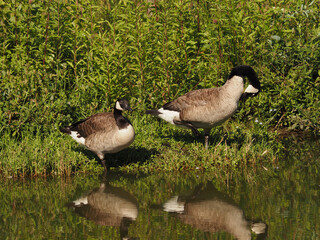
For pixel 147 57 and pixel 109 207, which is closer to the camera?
pixel 109 207

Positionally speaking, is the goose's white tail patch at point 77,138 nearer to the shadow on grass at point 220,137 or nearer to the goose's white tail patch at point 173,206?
the shadow on grass at point 220,137

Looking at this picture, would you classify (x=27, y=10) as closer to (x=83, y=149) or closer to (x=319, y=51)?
(x=83, y=149)

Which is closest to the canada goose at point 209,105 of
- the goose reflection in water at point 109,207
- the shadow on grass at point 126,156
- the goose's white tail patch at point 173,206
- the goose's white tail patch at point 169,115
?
the goose's white tail patch at point 169,115

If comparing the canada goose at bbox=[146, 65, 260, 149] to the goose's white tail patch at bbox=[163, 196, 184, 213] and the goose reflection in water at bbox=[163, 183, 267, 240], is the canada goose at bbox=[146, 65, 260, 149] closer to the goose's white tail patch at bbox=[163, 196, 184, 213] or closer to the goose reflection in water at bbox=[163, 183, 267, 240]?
the goose reflection in water at bbox=[163, 183, 267, 240]

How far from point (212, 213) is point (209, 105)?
328cm

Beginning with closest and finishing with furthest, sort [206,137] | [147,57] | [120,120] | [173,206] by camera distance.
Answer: [173,206] < [120,120] < [206,137] < [147,57]

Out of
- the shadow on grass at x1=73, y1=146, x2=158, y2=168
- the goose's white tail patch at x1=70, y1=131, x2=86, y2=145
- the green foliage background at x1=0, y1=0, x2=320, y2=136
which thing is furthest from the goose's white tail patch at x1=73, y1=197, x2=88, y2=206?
the green foliage background at x1=0, y1=0, x2=320, y2=136

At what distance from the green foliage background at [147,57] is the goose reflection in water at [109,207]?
273 cm

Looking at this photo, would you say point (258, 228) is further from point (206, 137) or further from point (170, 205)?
point (206, 137)

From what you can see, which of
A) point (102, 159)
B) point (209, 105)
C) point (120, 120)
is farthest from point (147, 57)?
point (102, 159)

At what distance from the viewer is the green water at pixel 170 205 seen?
6.89 metres

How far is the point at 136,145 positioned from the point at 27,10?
3.77m

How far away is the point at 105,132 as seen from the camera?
1000cm

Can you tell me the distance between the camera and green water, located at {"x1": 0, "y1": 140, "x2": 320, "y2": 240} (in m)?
6.89
